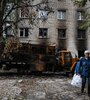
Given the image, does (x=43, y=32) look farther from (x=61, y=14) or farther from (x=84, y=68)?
(x=84, y=68)

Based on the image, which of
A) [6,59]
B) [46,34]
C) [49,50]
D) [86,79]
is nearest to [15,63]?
[6,59]

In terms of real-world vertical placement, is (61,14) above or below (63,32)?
above

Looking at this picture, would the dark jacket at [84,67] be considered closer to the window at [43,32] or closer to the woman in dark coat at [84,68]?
the woman in dark coat at [84,68]

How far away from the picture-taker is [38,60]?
92.6 feet

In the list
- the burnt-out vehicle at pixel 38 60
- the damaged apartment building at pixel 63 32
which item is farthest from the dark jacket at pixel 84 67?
the damaged apartment building at pixel 63 32

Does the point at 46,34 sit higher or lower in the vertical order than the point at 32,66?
higher

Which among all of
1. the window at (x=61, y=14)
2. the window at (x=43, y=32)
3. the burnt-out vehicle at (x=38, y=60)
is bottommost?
the burnt-out vehicle at (x=38, y=60)

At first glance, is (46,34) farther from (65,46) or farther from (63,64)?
(63,64)

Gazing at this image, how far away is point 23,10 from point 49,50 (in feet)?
50.6

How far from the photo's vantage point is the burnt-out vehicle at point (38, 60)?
28203 mm

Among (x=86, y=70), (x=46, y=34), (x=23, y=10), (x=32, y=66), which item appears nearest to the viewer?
(x=23, y=10)

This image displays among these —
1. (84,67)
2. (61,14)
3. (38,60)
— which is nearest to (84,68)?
(84,67)

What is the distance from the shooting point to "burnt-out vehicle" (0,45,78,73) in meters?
28.2

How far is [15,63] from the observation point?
28.4m
